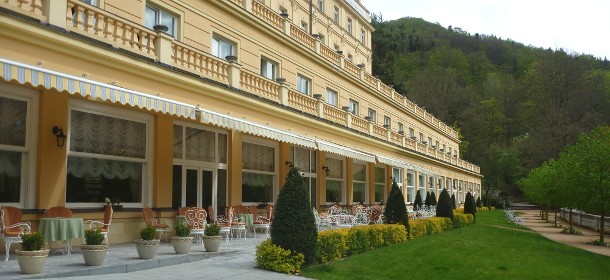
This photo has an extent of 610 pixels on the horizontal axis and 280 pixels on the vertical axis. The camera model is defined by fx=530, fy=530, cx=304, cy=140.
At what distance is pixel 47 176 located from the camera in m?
10.8

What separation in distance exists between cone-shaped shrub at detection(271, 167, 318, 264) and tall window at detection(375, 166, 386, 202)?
2022 cm

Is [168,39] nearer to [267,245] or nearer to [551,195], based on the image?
[267,245]

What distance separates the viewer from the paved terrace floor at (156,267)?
824 centimetres

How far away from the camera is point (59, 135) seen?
10992 mm

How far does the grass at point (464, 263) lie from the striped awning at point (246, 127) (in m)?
4.07

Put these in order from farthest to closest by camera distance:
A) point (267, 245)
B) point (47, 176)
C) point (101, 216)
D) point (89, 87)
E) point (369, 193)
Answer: point (369, 193) → point (101, 216) → point (47, 176) → point (267, 245) → point (89, 87)

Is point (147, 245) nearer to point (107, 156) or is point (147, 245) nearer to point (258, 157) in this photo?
point (107, 156)

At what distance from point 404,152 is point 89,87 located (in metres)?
24.8

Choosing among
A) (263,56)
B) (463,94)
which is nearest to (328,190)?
(263,56)

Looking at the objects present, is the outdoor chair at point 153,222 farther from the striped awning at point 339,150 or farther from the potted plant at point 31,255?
the striped awning at point 339,150

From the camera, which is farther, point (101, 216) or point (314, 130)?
point (314, 130)

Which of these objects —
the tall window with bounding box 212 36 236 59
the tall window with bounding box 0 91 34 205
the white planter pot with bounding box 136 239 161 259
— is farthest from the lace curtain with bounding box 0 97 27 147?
the tall window with bounding box 212 36 236 59

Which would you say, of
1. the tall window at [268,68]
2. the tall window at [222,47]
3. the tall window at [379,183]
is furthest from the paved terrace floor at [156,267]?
the tall window at [379,183]

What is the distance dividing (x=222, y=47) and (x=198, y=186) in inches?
183
